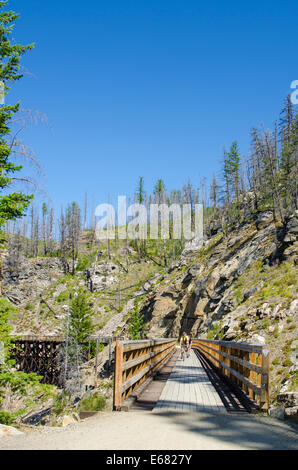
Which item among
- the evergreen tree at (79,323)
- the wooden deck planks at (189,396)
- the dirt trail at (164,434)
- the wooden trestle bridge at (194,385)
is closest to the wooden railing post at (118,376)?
the wooden trestle bridge at (194,385)

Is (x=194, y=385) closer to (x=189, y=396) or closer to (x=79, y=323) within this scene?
(x=189, y=396)

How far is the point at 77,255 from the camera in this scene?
88.5 metres

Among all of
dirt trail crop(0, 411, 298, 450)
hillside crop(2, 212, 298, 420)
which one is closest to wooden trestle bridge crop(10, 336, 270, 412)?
dirt trail crop(0, 411, 298, 450)

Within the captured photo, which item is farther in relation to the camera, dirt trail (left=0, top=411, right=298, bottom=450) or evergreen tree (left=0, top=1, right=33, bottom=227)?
evergreen tree (left=0, top=1, right=33, bottom=227)

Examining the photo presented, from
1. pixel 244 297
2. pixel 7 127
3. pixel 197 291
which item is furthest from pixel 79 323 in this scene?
pixel 7 127

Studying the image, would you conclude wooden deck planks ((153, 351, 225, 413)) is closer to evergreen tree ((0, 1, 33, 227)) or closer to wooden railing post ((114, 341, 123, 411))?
wooden railing post ((114, 341, 123, 411))

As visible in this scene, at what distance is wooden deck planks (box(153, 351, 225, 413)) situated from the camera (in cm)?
678

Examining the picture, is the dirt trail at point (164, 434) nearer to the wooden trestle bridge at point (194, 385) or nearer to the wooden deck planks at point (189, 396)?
the wooden trestle bridge at point (194, 385)

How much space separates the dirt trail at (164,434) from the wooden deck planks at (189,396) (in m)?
0.85

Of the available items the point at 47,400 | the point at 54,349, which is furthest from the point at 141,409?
the point at 54,349

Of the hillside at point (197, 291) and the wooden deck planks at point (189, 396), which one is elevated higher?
the hillside at point (197, 291)

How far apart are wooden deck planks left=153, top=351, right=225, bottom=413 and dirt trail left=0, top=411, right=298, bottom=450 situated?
850 mm

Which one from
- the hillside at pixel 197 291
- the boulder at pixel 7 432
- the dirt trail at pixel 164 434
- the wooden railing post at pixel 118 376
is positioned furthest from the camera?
the hillside at pixel 197 291

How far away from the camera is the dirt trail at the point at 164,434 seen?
4.23 m
